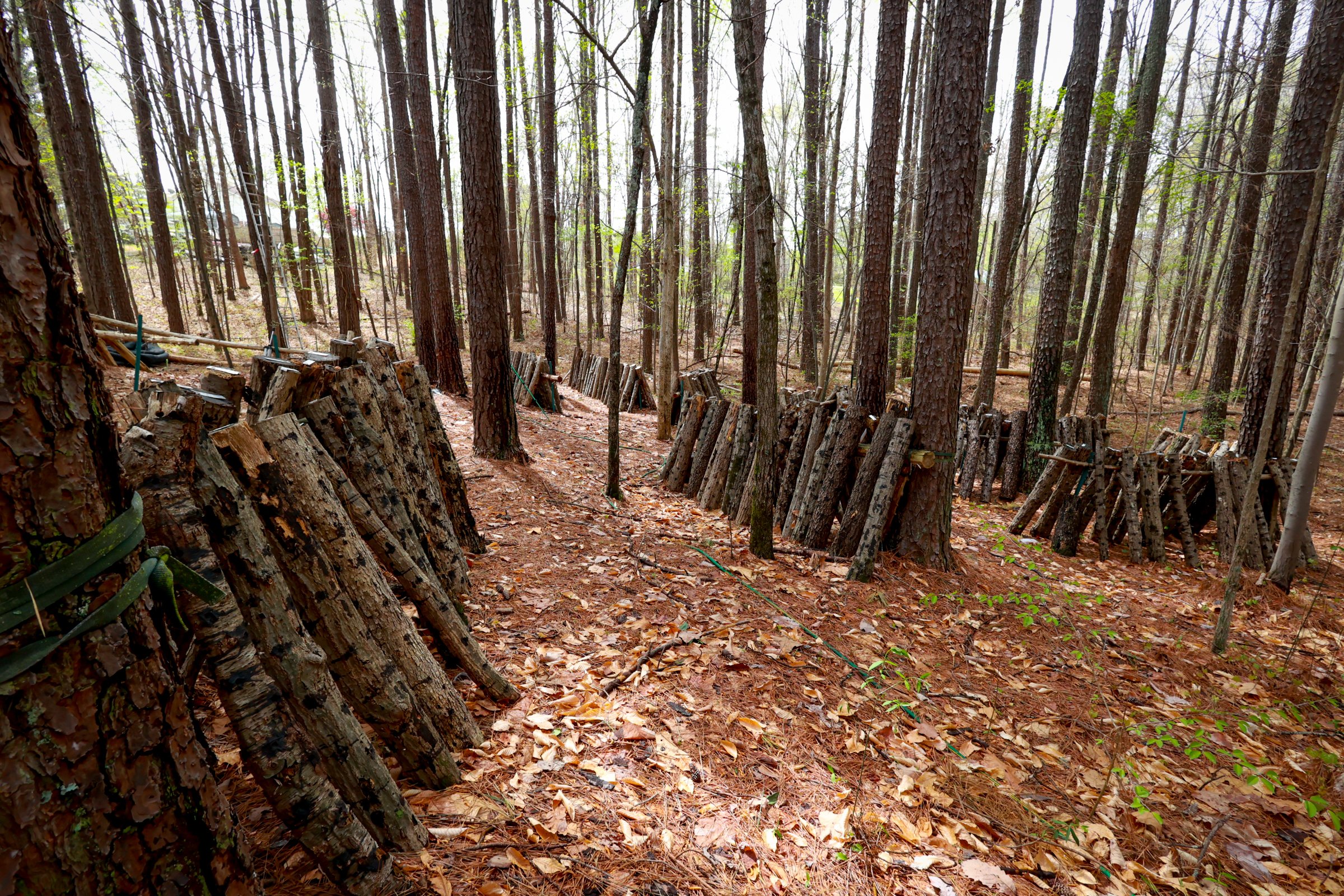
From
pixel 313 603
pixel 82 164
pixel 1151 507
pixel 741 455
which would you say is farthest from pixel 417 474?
pixel 82 164

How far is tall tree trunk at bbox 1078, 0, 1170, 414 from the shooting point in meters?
10.4

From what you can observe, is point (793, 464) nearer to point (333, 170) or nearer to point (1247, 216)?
point (1247, 216)

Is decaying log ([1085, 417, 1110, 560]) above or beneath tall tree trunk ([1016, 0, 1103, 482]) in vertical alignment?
beneath

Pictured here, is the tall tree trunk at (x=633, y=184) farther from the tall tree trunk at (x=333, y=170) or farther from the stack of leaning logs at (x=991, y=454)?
the tall tree trunk at (x=333, y=170)

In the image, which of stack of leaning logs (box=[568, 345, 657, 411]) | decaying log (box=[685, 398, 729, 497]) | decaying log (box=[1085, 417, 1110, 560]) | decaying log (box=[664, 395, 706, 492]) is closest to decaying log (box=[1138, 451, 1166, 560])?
decaying log (box=[1085, 417, 1110, 560])

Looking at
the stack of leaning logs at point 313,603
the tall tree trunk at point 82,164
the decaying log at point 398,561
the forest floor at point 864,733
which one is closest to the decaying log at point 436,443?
the forest floor at point 864,733

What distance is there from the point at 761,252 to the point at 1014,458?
5934 millimetres

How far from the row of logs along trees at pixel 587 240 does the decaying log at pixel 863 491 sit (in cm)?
36

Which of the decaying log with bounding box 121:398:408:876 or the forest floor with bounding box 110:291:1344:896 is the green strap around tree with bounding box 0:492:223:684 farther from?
the forest floor with bounding box 110:291:1344:896

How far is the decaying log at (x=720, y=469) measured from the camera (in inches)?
258

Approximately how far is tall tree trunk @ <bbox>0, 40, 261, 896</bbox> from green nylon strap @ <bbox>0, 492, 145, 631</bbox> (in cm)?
2

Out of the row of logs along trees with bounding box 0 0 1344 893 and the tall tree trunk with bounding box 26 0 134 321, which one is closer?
the row of logs along trees with bounding box 0 0 1344 893

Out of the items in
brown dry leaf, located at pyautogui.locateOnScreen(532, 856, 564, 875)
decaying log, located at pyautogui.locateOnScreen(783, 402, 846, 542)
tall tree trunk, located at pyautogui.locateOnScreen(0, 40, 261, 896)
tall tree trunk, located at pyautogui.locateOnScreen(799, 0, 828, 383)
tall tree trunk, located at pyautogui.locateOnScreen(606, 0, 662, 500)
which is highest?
tall tree trunk, located at pyautogui.locateOnScreen(799, 0, 828, 383)

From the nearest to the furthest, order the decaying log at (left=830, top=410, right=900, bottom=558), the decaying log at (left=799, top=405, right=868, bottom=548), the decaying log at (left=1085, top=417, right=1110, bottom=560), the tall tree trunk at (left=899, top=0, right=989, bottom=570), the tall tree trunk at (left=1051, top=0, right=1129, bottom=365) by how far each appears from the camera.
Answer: the tall tree trunk at (left=899, top=0, right=989, bottom=570) → the decaying log at (left=830, top=410, right=900, bottom=558) → the decaying log at (left=799, top=405, right=868, bottom=548) → the decaying log at (left=1085, top=417, right=1110, bottom=560) → the tall tree trunk at (left=1051, top=0, right=1129, bottom=365)
